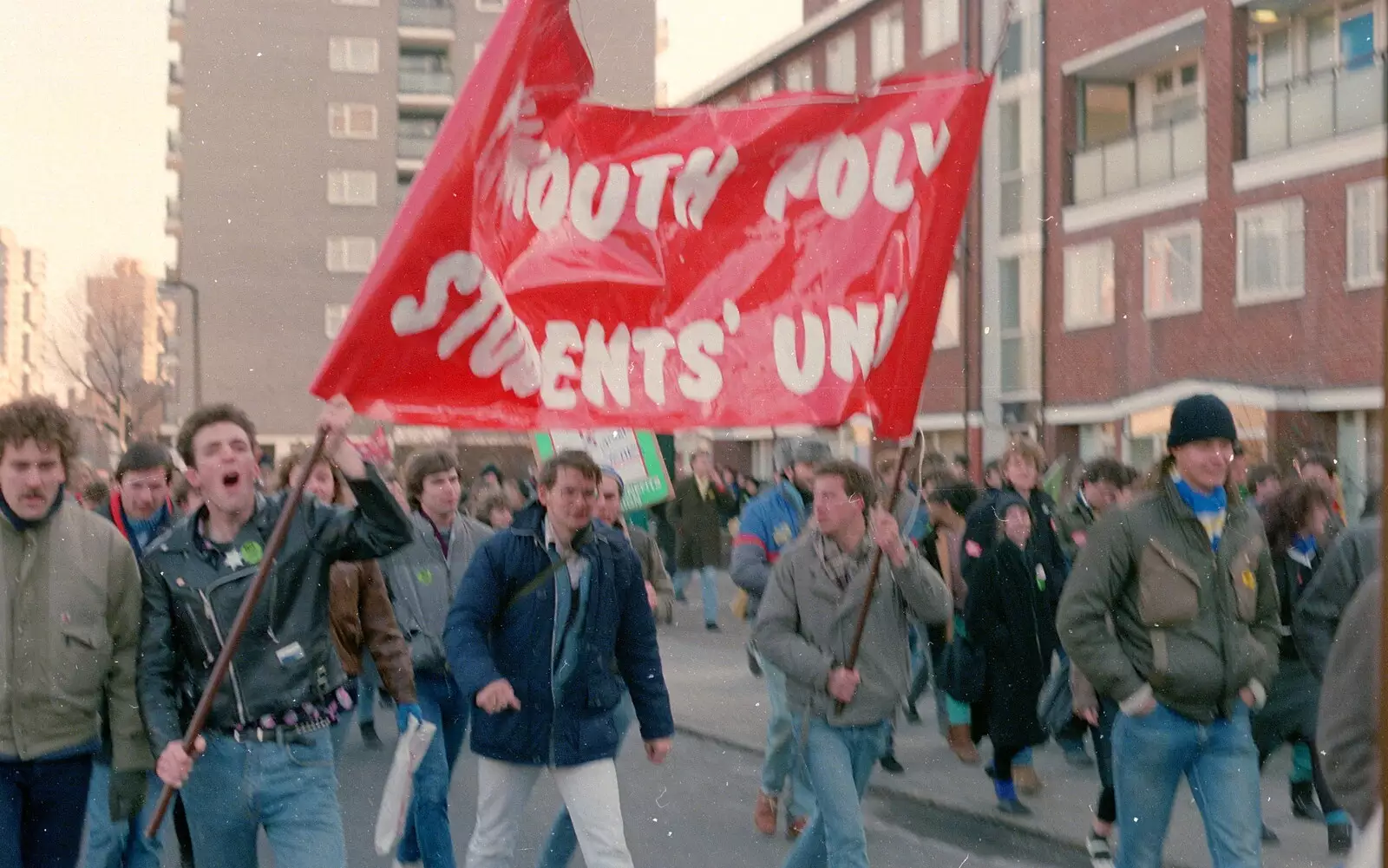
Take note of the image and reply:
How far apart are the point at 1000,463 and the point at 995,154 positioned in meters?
22.2

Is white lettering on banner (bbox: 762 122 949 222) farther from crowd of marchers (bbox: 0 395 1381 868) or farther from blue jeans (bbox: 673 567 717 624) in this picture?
blue jeans (bbox: 673 567 717 624)

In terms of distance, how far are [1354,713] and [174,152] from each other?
6830cm

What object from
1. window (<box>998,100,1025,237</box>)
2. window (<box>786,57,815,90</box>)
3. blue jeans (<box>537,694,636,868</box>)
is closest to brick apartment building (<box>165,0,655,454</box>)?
window (<box>786,57,815,90</box>)

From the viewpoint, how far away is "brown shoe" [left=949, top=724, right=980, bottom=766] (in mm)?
10477

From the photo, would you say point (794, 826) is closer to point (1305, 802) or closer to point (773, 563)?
point (773, 563)

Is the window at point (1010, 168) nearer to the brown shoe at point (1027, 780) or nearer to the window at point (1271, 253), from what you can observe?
the window at point (1271, 253)

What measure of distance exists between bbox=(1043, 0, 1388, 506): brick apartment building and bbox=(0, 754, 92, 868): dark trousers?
657 inches

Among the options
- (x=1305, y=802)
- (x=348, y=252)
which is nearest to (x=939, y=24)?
(x=1305, y=802)

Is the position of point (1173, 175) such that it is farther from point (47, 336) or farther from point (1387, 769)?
point (47, 336)

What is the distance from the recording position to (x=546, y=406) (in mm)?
4996

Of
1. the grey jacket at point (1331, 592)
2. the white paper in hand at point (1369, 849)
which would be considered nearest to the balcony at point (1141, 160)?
the grey jacket at point (1331, 592)

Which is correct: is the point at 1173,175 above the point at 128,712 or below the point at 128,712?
above

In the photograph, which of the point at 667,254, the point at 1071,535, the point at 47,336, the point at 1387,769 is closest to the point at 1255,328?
the point at 1071,535

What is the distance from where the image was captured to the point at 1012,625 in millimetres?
9352
